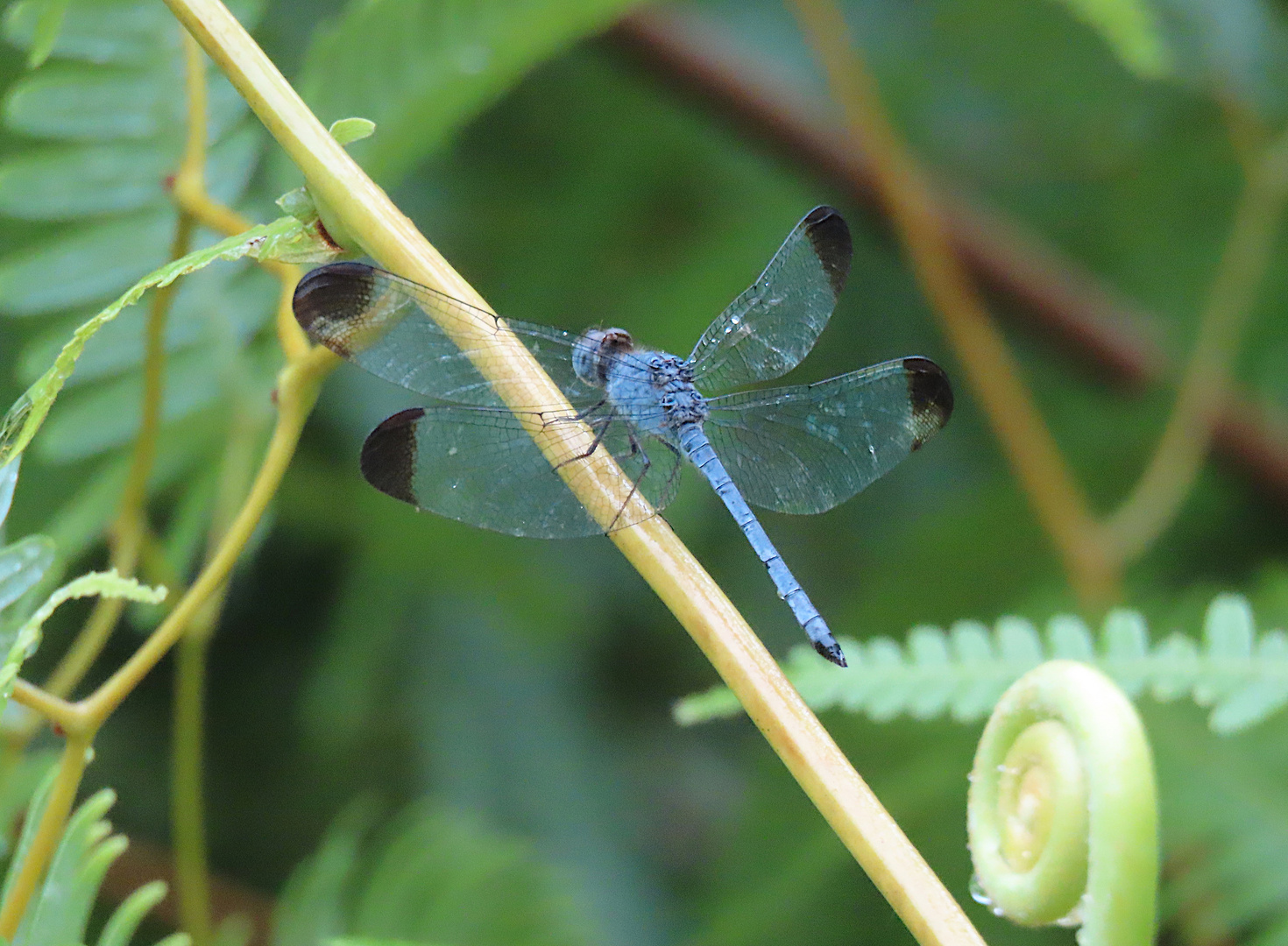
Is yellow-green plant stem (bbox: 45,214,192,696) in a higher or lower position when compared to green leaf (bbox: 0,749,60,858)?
higher

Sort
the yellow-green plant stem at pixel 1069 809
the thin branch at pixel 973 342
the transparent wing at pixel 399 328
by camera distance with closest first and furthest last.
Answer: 1. the yellow-green plant stem at pixel 1069 809
2. the transparent wing at pixel 399 328
3. the thin branch at pixel 973 342

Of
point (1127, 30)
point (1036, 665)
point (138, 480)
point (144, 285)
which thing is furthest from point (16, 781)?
point (1127, 30)

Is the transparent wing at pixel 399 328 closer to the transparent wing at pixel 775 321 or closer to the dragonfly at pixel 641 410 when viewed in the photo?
the dragonfly at pixel 641 410

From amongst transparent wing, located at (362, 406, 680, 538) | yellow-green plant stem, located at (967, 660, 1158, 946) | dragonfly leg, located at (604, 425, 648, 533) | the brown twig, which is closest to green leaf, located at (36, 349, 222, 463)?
transparent wing, located at (362, 406, 680, 538)

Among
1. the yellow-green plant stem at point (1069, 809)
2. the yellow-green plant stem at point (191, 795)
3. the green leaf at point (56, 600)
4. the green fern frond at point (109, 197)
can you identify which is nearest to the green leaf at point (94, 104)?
the green fern frond at point (109, 197)

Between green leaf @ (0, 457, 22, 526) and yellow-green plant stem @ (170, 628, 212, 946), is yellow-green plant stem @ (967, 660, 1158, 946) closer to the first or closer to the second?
green leaf @ (0, 457, 22, 526)

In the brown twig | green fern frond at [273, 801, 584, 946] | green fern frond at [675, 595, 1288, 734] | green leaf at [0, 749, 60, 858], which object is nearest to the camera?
green fern frond at [675, 595, 1288, 734]

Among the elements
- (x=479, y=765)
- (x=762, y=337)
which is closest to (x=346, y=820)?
(x=479, y=765)
